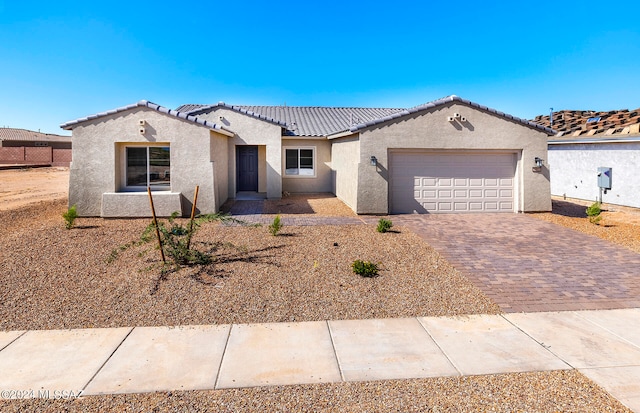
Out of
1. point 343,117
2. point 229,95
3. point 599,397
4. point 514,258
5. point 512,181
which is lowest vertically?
point 599,397

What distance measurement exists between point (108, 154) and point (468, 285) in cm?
→ 1174

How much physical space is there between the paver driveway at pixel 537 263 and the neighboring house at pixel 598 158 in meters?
6.62

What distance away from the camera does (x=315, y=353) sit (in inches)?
194

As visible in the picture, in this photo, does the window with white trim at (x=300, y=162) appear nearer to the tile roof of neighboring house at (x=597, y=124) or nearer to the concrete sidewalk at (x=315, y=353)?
the tile roof of neighboring house at (x=597, y=124)

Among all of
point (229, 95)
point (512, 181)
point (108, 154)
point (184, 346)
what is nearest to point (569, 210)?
point (512, 181)

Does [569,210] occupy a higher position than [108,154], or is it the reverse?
[108,154]

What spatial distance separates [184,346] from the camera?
512cm

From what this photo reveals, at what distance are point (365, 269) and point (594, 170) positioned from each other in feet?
52.4

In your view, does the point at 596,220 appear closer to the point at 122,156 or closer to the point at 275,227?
the point at 275,227

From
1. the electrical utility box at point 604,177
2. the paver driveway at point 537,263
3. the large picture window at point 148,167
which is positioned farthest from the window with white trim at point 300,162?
the electrical utility box at point 604,177

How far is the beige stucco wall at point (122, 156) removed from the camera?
516 inches

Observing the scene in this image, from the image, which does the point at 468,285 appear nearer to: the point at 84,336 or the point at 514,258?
the point at 514,258

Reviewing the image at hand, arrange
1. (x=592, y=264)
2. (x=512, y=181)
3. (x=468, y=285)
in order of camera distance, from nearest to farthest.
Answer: (x=468, y=285) < (x=592, y=264) < (x=512, y=181)

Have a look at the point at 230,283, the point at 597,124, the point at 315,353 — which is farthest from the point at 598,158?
the point at 315,353
